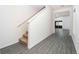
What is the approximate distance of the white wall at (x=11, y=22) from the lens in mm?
3348

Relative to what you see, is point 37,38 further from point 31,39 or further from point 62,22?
point 62,22

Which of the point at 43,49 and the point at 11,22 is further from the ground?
the point at 11,22

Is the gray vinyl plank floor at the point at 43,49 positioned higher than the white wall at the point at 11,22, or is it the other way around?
the white wall at the point at 11,22

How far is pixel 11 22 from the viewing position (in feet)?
12.3

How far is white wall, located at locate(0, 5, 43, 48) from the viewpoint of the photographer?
3.35m

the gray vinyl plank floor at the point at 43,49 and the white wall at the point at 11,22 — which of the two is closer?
the gray vinyl plank floor at the point at 43,49

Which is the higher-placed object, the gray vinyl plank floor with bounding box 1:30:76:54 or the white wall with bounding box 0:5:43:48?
the white wall with bounding box 0:5:43:48

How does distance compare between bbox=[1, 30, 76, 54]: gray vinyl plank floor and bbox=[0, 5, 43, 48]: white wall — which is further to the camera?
bbox=[0, 5, 43, 48]: white wall

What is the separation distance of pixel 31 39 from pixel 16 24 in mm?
1252

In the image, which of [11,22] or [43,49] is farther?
[11,22]

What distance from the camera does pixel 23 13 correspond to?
460cm
